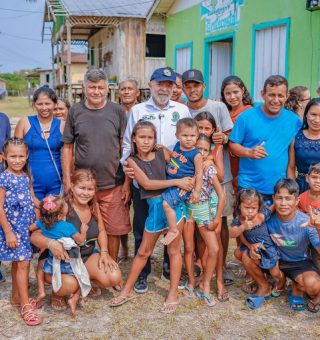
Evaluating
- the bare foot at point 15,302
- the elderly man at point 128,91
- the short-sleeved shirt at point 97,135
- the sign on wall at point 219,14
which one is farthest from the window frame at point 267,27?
the bare foot at point 15,302

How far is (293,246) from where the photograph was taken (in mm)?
3850

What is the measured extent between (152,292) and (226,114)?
1.73m

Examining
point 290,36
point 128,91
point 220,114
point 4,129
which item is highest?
point 290,36

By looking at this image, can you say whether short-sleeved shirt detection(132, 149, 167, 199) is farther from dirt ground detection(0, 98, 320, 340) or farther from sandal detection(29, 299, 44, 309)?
sandal detection(29, 299, 44, 309)

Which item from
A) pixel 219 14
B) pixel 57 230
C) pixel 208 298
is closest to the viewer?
pixel 57 230

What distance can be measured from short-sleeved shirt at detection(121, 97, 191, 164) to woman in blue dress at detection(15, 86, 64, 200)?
24.8 inches

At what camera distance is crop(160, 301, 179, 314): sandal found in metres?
3.77

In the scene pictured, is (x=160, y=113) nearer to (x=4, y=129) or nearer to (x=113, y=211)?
(x=113, y=211)

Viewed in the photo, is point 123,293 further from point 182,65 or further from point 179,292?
point 182,65

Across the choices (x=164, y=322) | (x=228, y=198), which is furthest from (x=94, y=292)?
(x=228, y=198)

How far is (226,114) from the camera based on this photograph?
13.9ft

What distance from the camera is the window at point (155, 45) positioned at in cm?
A: 1826

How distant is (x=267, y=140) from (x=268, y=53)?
A: 5.83 m

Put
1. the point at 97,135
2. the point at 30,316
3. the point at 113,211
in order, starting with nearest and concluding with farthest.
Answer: the point at 30,316, the point at 97,135, the point at 113,211
